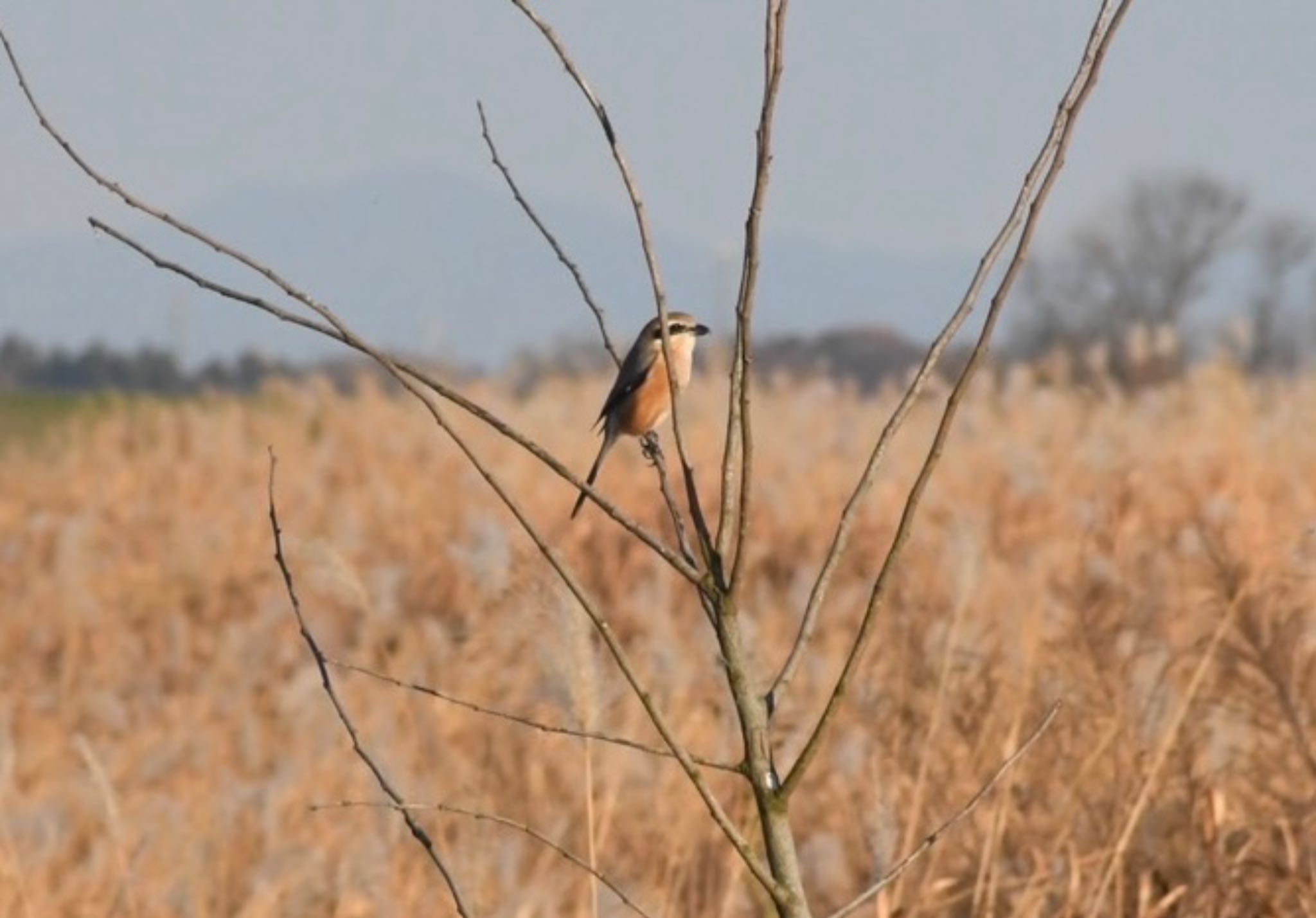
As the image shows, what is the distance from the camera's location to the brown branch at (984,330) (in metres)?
1.88

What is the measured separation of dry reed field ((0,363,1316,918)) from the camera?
3.98 m

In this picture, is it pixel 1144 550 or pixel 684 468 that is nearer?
pixel 684 468

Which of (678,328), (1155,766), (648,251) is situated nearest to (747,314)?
(648,251)

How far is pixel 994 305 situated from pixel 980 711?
7.70ft

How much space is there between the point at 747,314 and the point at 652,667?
3423mm

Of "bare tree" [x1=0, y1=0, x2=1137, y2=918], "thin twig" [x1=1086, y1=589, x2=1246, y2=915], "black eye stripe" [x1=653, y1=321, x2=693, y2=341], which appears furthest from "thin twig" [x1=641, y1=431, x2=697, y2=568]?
"black eye stripe" [x1=653, y1=321, x2=693, y2=341]

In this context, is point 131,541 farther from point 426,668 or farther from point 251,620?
point 426,668

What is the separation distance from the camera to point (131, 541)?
37.9 ft

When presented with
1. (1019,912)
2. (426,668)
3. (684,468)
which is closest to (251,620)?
(426,668)

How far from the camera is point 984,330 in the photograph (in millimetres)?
1945

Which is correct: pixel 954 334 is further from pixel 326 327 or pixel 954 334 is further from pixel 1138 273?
pixel 1138 273

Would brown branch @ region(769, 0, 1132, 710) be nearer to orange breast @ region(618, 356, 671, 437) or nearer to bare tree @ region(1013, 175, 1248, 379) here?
orange breast @ region(618, 356, 671, 437)

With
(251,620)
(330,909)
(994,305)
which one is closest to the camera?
(994,305)

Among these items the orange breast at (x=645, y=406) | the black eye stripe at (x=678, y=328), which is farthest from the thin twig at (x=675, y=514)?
the black eye stripe at (x=678, y=328)
